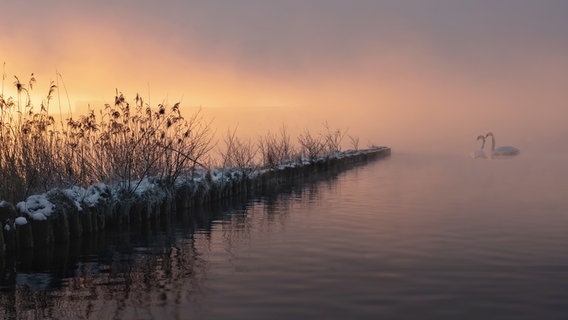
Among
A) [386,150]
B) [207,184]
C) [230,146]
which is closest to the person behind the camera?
[207,184]

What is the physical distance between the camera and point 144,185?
16.7 meters

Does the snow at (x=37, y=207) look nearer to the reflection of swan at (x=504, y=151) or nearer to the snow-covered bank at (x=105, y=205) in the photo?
the snow-covered bank at (x=105, y=205)

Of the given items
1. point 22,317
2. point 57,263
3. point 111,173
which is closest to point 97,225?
point 111,173

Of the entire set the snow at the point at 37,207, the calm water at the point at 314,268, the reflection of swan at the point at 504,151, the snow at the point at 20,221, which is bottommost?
the calm water at the point at 314,268

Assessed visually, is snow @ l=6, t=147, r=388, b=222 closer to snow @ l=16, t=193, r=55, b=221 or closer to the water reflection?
snow @ l=16, t=193, r=55, b=221

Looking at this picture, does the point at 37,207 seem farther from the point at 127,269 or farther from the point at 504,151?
the point at 504,151

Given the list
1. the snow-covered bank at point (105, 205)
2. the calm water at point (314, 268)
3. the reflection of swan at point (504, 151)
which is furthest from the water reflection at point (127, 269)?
the reflection of swan at point (504, 151)

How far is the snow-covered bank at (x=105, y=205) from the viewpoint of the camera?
12117 millimetres

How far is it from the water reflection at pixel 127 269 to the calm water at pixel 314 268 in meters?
0.03

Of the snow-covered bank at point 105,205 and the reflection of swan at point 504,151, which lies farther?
the reflection of swan at point 504,151

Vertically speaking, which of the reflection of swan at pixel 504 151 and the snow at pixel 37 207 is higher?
the reflection of swan at pixel 504 151

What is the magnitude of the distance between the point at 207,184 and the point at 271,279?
1150 cm

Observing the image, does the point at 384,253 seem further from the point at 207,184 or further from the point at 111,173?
the point at 207,184

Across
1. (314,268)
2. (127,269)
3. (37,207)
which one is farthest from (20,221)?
(314,268)
